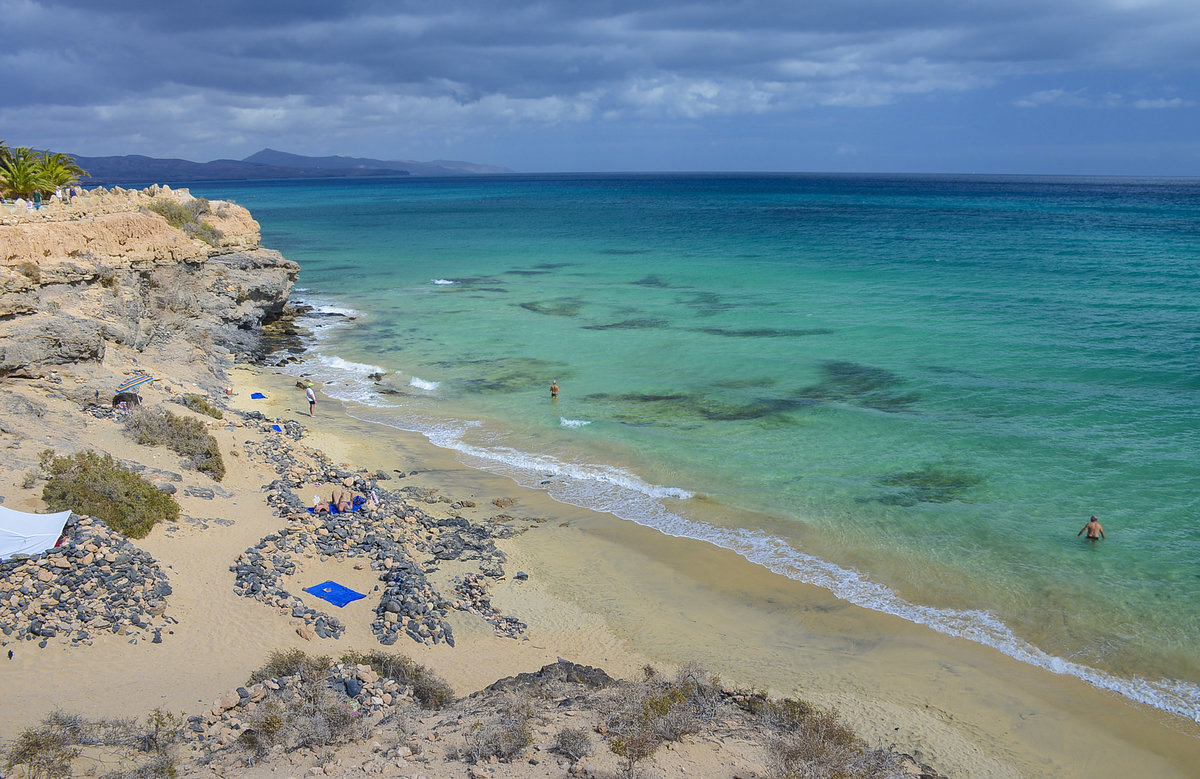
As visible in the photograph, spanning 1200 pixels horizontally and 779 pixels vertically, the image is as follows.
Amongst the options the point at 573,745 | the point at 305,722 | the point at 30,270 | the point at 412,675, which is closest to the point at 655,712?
the point at 573,745

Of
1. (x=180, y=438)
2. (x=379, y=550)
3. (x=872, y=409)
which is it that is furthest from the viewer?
(x=872, y=409)

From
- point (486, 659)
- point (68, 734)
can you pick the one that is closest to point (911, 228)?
point (486, 659)

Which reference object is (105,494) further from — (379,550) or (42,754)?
(42,754)

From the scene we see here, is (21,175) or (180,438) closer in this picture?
(180,438)

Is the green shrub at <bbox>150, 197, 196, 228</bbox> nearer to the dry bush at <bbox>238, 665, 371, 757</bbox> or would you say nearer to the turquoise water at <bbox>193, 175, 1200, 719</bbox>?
the turquoise water at <bbox>193, 175, 1200, 719</bbox>

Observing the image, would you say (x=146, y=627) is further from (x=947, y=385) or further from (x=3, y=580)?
(x=947, y=385)

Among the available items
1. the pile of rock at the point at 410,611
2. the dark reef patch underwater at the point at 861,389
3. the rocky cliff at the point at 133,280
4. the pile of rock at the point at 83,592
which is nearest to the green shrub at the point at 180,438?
the rocky cliff at the point at 133,280

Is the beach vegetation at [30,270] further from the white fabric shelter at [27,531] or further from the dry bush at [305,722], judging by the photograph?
the dry bush at [305,722]
